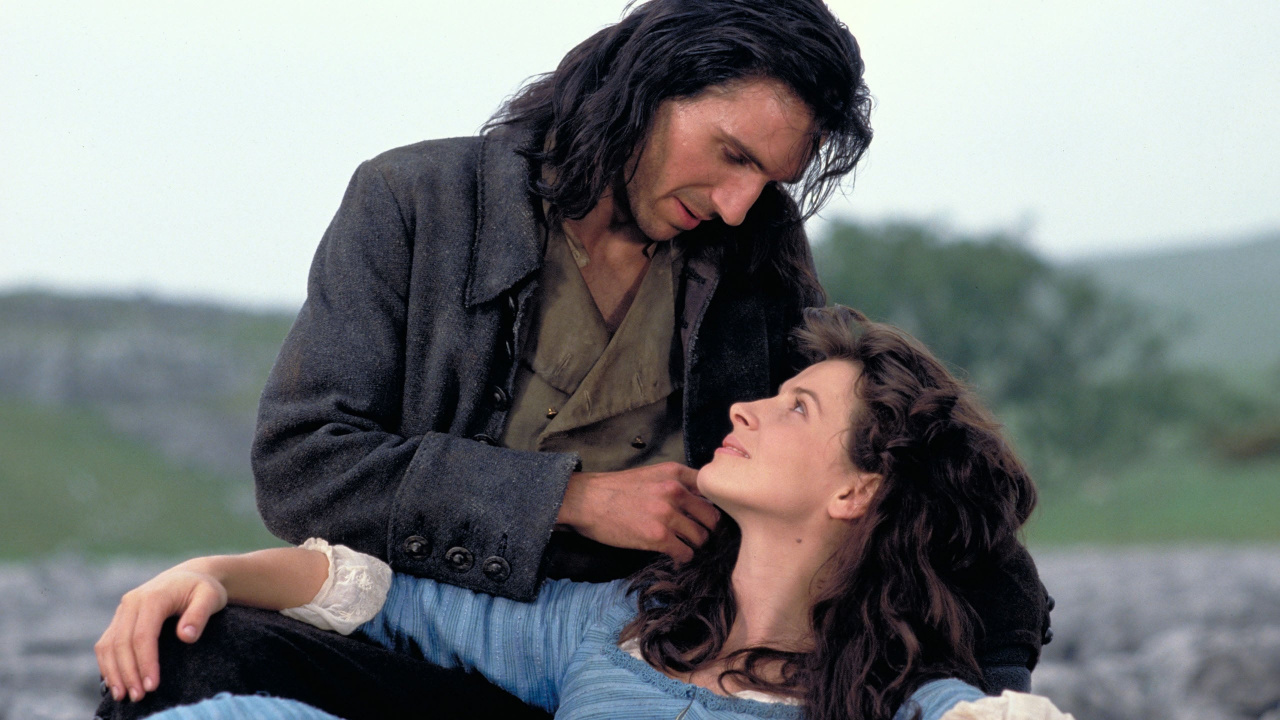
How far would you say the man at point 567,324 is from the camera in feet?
7.39

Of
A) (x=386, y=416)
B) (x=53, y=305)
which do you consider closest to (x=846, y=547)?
(x=386, y=416)

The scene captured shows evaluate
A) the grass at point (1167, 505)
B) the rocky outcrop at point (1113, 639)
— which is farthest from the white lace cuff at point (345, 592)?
the grass at point (1167, 505)

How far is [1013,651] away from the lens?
2232 mm

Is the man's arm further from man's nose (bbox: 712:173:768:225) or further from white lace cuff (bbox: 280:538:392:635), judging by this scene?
man's nose (bbox: 712:173:768:225)

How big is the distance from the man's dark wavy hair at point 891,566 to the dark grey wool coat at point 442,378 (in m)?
0.14

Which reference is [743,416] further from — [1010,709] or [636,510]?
[1010,709]

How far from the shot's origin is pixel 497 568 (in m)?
2.27

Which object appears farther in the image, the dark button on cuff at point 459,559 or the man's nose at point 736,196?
the man's nose at point 736,196

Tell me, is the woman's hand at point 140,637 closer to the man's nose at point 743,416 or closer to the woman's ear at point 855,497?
the man's nose at point 743,416

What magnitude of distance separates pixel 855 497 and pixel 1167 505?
2523 centimetres

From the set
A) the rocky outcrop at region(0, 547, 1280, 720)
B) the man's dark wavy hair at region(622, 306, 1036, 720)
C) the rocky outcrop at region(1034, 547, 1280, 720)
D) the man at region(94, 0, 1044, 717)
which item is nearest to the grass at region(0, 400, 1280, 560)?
the rocky outcrop at region(0, 547, 1280, 720)

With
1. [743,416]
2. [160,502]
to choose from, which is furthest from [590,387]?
[160,502]

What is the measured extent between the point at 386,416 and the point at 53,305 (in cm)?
2872

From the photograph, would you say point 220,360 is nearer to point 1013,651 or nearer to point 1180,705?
point 1180,705
